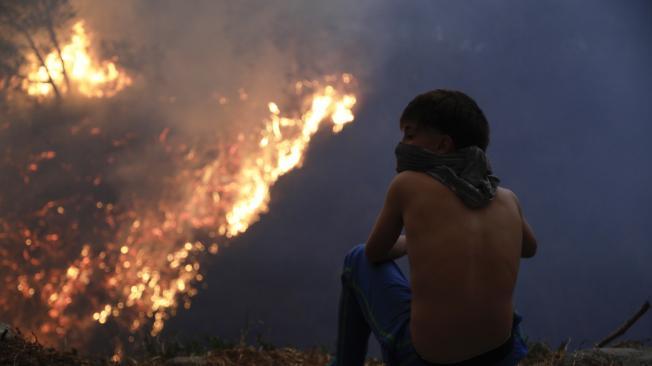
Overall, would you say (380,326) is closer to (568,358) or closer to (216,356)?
(568,358)

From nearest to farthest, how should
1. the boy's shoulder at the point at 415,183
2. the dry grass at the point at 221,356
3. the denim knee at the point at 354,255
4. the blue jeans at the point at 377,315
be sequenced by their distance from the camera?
the boy's shoulder at the point at 415,183 → the blue jeans at the point at 377,315 → the denim knee at the point at 354,255 → the dry grass at the point at 221,356

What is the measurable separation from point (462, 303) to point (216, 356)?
14.3 feet

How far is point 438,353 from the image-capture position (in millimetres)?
2518

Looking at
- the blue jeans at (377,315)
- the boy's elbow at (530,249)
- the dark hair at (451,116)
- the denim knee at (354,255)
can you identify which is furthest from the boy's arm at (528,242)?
the denim knee at (354,255)

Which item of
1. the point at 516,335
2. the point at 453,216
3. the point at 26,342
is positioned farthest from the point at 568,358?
the point at 26,342

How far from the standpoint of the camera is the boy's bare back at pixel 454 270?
2455mm

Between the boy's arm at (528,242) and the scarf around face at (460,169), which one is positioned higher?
the scarf around face at (460,169)

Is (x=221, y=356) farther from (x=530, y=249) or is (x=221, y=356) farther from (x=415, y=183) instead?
(x=415, y=183)

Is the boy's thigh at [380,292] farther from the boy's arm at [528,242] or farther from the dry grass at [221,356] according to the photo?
the dry grass at [221,356]

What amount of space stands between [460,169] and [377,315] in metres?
0.81

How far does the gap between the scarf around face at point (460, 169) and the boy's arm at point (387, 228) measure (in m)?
0.13

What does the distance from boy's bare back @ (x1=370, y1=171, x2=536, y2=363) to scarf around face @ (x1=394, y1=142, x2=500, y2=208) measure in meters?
0.04

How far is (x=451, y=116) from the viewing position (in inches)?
106

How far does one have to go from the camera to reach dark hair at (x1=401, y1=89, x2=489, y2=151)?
2.70 meters
